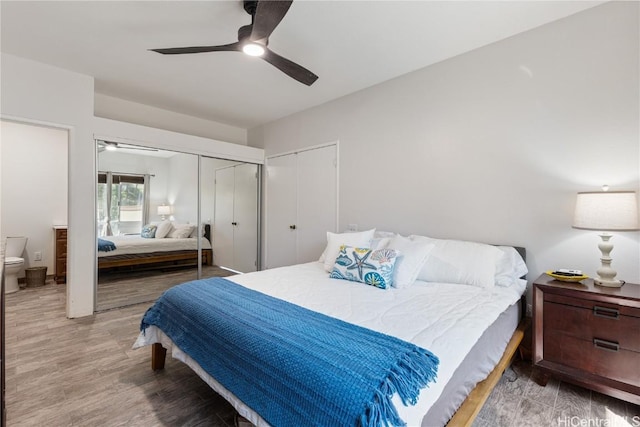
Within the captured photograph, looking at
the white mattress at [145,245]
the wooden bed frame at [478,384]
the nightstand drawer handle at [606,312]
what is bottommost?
the wooden bed frame at [478,384]

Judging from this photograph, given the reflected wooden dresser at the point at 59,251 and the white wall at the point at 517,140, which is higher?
the white wall at the point at 517,140

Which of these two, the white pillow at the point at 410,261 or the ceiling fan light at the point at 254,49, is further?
the white pillow at the point at 410,261

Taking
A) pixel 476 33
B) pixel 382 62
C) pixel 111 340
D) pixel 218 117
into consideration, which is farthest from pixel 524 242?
pixel 218 117

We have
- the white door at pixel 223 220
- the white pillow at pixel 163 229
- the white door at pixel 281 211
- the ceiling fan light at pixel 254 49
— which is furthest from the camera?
the white door at pixel 223 220

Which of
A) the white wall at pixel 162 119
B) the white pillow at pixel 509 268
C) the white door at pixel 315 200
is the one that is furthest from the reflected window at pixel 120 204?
the white pillow at pixel 509 268

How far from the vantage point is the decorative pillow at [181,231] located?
4.06 meters

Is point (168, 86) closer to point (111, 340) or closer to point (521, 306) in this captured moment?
point (111, 340)

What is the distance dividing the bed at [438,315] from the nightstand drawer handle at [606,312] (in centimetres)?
40

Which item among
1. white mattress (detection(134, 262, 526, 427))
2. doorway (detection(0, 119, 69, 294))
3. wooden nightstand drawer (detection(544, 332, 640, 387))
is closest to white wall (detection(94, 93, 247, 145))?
doorway (detection(0, 119, 69, 294))

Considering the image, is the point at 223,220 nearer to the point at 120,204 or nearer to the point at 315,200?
the point at 120,204

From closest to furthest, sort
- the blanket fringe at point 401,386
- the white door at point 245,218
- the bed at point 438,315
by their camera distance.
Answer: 1. the blanket fringe at point 401,386
2. the bed at point 438,315
3. the white door at point 245,218

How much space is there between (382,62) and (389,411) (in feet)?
9.42

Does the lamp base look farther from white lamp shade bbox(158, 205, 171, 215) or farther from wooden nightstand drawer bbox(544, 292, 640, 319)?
white lamp shade bbox(158, 205, 171, 215)

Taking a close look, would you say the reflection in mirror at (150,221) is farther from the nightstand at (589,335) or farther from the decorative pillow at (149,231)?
the nightstand at (589,335)
